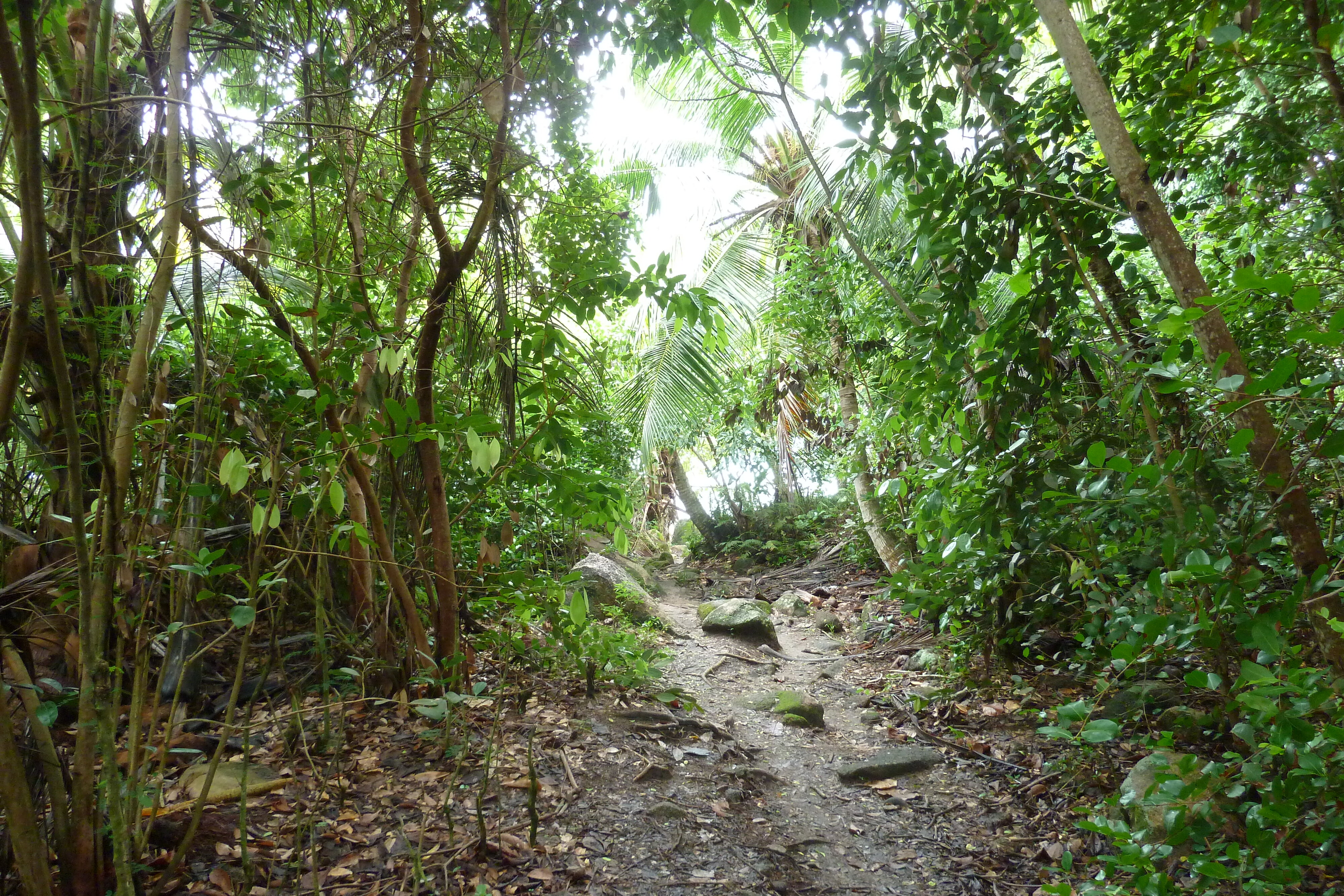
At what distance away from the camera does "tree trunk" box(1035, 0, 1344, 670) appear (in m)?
1.70

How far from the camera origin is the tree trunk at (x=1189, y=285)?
67.1 inches

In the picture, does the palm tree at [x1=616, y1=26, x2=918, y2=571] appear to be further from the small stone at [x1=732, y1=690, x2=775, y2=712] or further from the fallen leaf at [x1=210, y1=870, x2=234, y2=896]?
the fallen leaf at [x1=210, y1=870, x2=234, y2=896]

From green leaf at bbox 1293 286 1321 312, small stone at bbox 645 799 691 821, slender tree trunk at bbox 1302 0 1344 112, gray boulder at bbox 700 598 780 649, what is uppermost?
slender tree trunk at bbox 1302 0 1344 112

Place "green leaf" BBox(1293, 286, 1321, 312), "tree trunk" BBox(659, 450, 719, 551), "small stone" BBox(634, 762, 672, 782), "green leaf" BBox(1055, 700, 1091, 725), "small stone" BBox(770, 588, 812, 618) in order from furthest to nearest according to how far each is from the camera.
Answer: "tree trunk" BBox(659, 450, 719, 551) → "small stone" BBox(770, 588, 812, 618) → "small stone" BBox(634, 762, 672, 782) → "green leaf" BBox(1055, 700, 1091, 725) → "green leaf" BBox(1293, 286, 1321, 312)

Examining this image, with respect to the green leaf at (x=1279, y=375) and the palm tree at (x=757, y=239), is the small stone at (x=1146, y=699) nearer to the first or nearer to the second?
the green leaf at (x=1279, y=375)

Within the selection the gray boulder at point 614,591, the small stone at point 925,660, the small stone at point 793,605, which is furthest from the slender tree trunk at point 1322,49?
the small stone at point 793,605

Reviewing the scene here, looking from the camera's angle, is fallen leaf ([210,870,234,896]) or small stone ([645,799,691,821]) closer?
fallen leaf ([210,870,234,896])

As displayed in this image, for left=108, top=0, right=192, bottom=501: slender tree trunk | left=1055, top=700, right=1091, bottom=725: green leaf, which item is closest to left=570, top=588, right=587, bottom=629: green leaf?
left=108, top=0, right=192, bottom=501: slender tree trunk

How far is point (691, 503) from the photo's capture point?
38.6 feet

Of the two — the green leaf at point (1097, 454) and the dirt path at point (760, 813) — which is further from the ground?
the green leaf at point (1097, 454)

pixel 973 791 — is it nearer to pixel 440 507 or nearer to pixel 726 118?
pixel 440 507

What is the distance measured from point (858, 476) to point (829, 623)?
154 centimetres

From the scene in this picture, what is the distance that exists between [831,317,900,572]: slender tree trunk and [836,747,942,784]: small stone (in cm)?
299

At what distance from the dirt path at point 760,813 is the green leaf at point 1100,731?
1449mm
